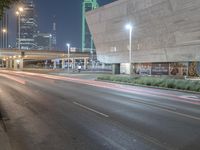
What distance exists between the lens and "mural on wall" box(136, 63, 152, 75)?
49.1 metres

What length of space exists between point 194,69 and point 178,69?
147 inches

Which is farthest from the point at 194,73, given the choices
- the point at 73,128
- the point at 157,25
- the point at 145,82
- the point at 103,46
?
the point at 73,128

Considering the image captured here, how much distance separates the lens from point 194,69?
3912 centimetres

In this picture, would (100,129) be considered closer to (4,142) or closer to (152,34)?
(4,142)

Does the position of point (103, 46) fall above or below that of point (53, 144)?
above

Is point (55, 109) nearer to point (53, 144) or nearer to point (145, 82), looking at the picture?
point (53, 144)

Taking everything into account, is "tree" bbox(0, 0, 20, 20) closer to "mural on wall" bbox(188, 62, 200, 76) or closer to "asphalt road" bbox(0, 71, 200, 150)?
"asphalt road" bbox(0, 71, 200, 150)

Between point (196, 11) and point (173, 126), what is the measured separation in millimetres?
28641

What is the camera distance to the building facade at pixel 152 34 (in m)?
35.2

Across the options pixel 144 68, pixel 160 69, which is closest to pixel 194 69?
pixel 160 69

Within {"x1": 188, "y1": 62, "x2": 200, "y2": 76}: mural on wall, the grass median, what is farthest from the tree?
{"x1": 188, "y1": 62, "x2": 200, "y2": 76}: mural on wall

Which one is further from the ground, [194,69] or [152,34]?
[152,34]

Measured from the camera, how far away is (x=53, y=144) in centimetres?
655

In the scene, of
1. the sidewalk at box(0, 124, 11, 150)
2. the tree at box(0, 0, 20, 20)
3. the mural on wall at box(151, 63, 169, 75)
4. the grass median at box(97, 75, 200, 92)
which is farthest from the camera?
the mural on wall at box(151, 63, 169, 75)
